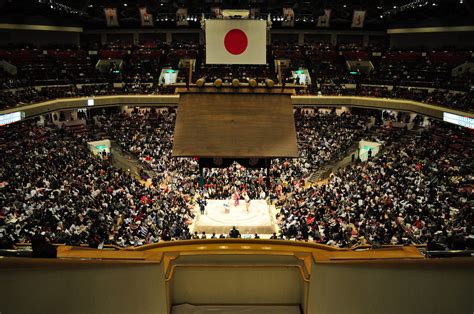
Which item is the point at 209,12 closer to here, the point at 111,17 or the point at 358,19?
the point at 111,17

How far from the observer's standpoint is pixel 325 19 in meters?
29.7

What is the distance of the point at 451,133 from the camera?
18.1 meters

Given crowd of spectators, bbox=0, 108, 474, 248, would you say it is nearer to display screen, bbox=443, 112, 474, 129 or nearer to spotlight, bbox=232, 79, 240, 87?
display screen, bbox=443, 112, 474, 129

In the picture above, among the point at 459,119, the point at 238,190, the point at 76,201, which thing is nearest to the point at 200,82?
the point at 76,201

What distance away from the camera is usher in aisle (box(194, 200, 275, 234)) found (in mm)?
13609

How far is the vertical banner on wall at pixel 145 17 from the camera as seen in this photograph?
2970 centimetres

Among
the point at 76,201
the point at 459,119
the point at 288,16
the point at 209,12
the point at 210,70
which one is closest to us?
the point at 76,201

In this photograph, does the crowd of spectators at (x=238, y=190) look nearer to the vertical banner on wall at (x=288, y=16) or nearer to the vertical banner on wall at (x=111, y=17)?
the vertical banner on wall at (x=288, y=16)

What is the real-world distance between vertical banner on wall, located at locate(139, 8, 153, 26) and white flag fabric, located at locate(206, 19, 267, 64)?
24.1m

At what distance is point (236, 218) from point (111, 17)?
22465 millimetres

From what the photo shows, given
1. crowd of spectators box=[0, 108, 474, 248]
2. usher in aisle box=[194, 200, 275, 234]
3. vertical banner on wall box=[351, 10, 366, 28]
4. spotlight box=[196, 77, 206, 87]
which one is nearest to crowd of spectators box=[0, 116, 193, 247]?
crowd of spectators box=[0, 108, 474, 248]

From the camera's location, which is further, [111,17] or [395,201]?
[111,17]

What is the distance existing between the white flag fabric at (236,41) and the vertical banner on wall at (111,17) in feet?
80.1

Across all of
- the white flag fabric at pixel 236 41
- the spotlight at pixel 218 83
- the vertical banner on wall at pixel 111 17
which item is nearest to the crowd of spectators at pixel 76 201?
the spotlight at pixel 218 83
